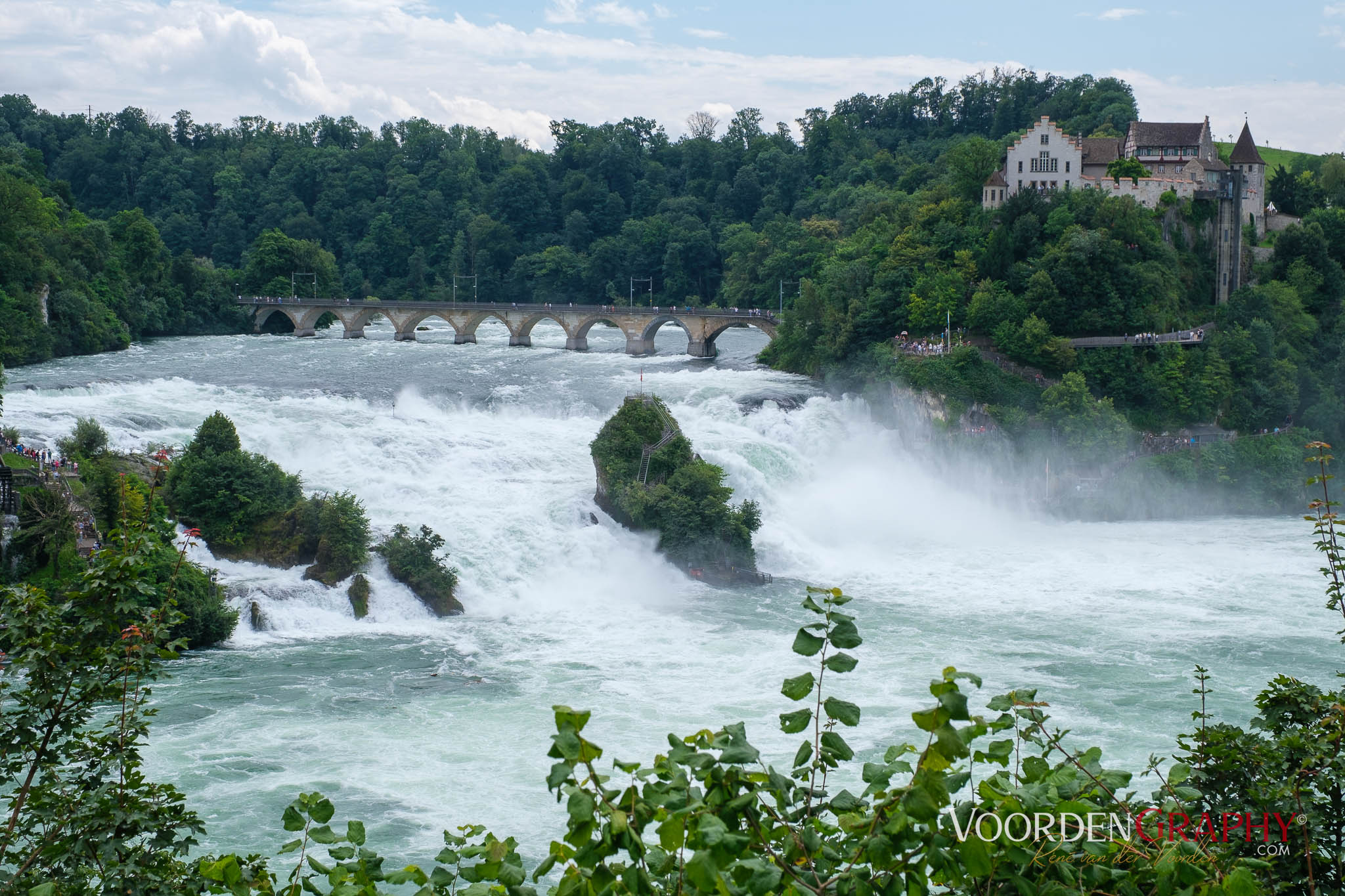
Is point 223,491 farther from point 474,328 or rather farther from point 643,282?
point 643,282

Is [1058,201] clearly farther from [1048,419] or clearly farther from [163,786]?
[163,786]

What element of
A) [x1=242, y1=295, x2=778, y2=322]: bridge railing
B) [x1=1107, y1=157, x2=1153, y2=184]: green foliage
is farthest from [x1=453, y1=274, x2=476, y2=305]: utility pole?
[x1=1107, y1=157, x2=1153, y2=184]: green foliage

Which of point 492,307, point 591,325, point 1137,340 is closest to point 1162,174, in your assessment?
point 1137,340

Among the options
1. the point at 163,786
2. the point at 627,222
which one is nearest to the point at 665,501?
the point at 163,786

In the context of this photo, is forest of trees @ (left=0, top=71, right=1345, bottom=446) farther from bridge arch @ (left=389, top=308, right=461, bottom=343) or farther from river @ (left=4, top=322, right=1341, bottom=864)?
bridge arch @ (left=389, top=308, right=461, bottom=343)

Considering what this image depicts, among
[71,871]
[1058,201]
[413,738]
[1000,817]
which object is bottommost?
[413,738]

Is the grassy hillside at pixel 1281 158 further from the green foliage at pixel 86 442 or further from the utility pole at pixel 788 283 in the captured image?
the green foliage at pixel 86 442

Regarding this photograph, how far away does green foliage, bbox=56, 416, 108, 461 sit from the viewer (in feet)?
94.5

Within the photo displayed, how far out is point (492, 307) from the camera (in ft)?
227

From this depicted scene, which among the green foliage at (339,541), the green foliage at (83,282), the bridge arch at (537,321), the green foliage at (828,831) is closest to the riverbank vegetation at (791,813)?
the green foliage at (828,831)

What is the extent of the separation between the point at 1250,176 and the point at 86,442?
1841 inches

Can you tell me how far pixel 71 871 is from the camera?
20.6ft

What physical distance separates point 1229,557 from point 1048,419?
922 cm

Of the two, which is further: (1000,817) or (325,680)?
(325,680)
